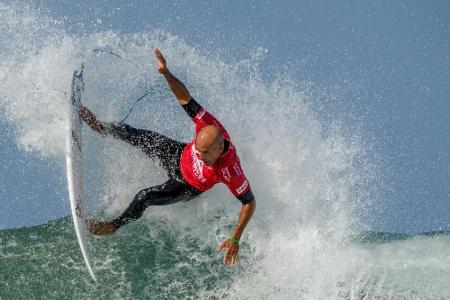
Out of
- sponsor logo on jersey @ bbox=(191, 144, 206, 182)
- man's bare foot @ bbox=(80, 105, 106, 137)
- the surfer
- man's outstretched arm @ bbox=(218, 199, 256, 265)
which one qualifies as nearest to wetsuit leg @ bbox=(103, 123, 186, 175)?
the surfer

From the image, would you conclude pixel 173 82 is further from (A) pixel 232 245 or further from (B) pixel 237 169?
(A) pixel 232 245

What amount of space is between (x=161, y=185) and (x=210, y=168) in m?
0.71

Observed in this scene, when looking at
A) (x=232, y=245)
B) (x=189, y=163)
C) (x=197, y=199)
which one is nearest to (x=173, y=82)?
(x=189, y=163)

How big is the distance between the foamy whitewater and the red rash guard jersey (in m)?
0.93

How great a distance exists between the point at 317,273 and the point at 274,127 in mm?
2129

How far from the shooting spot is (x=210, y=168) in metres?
4.57

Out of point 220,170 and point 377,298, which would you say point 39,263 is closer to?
point 220,170

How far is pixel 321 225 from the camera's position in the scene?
583 centimetres

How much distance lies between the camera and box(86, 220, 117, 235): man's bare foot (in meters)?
4.96

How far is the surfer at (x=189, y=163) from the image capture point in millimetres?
4316

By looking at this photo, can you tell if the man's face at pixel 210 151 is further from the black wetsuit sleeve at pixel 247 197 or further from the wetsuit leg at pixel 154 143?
the wetsuit leg at pixel 154 143

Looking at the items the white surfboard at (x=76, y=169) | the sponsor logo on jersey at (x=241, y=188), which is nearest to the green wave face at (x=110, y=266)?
the white surfboard at (x=76, y=169)

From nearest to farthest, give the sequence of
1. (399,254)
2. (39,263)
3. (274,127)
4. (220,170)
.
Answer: (220,170) → (39,263) → (399,254) → (274,127)

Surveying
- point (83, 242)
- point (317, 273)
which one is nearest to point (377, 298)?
point (317, 273)
